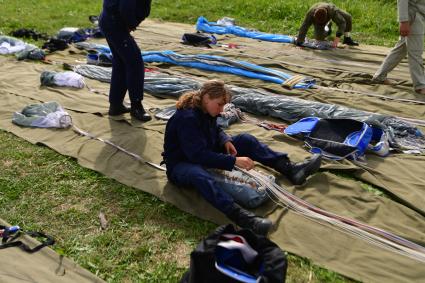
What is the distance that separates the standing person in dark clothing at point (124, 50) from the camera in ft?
16.4

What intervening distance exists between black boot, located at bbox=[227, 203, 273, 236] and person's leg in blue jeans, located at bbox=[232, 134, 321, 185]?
2.49ft

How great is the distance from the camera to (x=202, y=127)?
150 inches

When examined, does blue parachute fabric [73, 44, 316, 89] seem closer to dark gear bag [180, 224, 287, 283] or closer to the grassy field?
the grassy field

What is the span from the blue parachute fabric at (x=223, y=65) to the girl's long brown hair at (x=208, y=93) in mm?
2974

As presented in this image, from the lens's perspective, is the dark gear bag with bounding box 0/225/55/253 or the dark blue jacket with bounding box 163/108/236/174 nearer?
the dark gear bag with bounding box 0/225/55/253

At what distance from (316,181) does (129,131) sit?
2.29 metres

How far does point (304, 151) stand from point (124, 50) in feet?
7.78

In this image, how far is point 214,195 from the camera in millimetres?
3562

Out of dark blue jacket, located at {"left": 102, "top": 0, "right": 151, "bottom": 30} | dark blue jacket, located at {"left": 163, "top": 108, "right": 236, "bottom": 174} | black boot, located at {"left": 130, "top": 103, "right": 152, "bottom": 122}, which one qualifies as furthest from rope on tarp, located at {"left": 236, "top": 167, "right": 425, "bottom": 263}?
dark blue jacket, located at {"left": 102, "top": 0, "right": 151, "bottom": 30}

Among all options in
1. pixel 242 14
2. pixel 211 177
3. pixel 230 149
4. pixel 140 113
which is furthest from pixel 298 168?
pixel 242 14

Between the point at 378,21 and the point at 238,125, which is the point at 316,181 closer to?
the point at 238,125

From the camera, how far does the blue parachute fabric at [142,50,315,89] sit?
22.0 feet

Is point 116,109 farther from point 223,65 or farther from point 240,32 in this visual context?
point 240,32

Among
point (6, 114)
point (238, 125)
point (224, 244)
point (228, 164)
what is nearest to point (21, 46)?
point (6, 114)
